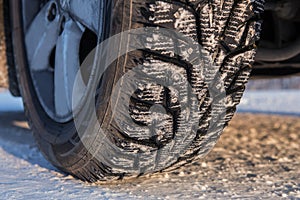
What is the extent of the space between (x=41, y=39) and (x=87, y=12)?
432 millimetres

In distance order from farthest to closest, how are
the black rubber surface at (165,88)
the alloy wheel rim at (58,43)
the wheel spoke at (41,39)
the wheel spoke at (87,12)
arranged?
the wheel spoke at (41,39) → the alloy wheel rim at (58,43) → the wheel spoke at (87,12) → the black rubber surface at (165,88)

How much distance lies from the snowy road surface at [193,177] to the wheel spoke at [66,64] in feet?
0.71

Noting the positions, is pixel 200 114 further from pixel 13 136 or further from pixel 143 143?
pixel 13 136

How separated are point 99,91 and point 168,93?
17 centimetres

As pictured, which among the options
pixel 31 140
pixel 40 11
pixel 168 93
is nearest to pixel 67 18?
pixel 40 11

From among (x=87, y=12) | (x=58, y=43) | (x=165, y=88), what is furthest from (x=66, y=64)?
(x=165, y=88)

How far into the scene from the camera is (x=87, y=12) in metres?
1.34

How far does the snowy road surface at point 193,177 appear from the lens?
1335 mm

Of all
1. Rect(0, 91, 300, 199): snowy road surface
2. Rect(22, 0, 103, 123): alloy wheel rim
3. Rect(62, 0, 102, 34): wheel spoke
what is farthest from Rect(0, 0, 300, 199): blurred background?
Rect(62, 0, 102, 34): wheel spoke

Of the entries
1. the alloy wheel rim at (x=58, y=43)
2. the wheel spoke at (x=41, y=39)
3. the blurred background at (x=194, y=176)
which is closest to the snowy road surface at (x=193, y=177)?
the blurred background at (x=194, y=176)

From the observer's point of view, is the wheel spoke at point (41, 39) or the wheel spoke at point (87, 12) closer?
the wheel spoke at point (87, 12)

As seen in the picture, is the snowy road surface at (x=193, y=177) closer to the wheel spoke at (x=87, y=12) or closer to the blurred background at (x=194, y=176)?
the blurred background at (x=194, y=176)

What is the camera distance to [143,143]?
1.26m

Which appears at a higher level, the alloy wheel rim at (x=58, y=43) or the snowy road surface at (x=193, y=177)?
the alloy wheel rim at (x=58, y=43)
